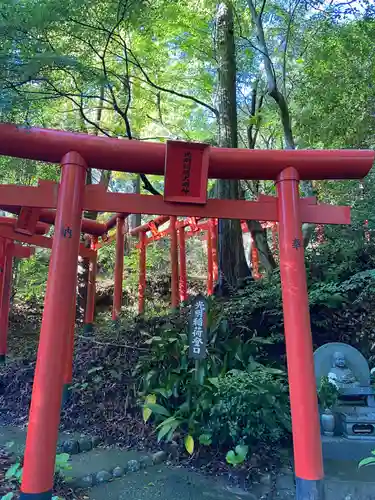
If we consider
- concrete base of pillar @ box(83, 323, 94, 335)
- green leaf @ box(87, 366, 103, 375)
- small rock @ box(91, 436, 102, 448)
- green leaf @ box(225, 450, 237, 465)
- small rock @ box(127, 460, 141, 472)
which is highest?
concrete base of pillar @ box(83, 323, 94, 335)

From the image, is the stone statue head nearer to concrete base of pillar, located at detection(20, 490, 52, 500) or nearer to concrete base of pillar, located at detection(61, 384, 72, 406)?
concrete base of pillar, located at detection(20, 490, 52, 500)

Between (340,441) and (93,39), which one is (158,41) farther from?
(340,441)

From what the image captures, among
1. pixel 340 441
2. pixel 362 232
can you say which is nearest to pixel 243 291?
pixel 362 232

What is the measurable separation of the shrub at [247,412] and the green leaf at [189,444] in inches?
8.6

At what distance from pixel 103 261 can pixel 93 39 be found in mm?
10101

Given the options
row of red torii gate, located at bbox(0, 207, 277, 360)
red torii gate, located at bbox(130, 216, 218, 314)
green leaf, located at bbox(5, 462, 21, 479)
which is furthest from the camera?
red torii gate, located at bbox(130, 216, 218, 314)

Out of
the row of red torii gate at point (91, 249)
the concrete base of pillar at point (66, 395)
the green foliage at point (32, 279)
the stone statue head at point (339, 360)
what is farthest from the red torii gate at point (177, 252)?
the stone statue head at point (339, 360)

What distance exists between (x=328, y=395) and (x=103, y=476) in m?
2.42

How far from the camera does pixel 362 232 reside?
6.46m

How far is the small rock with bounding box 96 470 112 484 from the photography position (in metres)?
3.57

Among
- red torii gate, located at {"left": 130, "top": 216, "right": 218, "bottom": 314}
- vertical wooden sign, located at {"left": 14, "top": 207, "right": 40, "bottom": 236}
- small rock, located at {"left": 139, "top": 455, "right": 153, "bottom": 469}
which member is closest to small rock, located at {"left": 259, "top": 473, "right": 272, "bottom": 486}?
small rock, located at {"left": 139, "top": 455, "right": 153, "bottom": 469}

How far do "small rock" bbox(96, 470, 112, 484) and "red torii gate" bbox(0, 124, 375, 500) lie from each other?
0.89 m

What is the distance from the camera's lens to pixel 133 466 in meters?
3.85

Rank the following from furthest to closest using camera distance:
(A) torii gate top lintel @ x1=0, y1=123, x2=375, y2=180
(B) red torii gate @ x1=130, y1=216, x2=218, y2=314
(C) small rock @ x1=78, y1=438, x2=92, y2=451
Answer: (B) red torii gate @ x1=130, y1=216, x2=218, y2=314
(C) small rock @ x1=78, y1=438, x2=92, y2=451
(A) torii gate top lintel @ x1=0, y1=123, x2=375, y2=180
